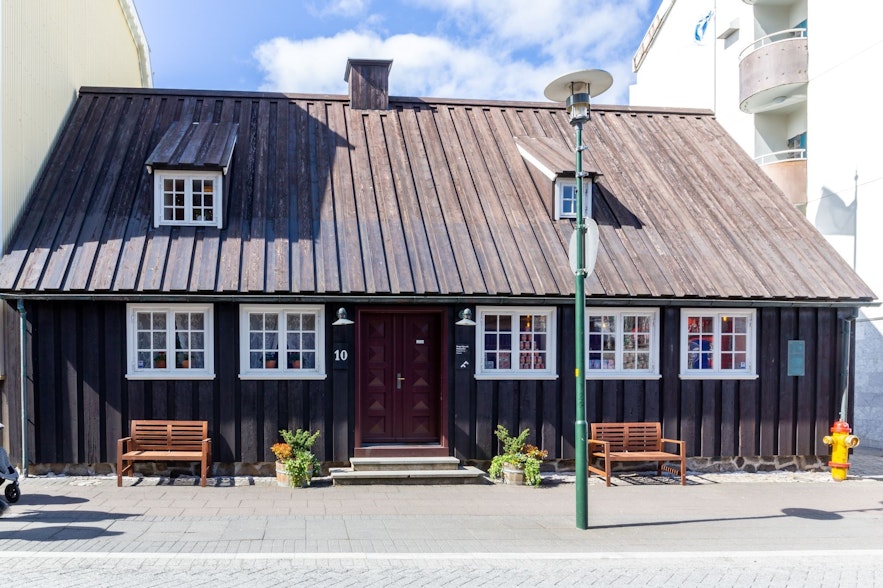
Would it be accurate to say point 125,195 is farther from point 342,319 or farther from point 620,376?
point 620,376

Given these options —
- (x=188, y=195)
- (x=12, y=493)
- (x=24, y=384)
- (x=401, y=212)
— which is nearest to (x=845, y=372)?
(x=401, y=212)

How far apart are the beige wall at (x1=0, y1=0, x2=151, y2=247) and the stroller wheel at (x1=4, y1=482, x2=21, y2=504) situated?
3.93 meters

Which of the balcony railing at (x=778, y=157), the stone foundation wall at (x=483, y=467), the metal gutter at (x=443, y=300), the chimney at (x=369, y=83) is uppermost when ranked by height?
the chimney at (x=369, y=83)

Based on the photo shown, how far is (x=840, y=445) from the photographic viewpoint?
12391mm

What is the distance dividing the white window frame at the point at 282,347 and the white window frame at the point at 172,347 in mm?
453

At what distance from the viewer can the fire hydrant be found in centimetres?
1234

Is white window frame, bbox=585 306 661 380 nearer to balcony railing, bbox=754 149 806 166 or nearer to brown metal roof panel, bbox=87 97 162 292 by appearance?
brown metal roof panel, bbox=87 97 162 292

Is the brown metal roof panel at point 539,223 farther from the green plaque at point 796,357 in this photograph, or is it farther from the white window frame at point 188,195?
the white window frame at point 188,195

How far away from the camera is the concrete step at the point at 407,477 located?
1141 centimetres

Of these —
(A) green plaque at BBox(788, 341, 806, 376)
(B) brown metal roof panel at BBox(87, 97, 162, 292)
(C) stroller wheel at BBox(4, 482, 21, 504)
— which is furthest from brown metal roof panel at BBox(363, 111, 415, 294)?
(A) green plaque at BBox(788, 341, 806, 376)

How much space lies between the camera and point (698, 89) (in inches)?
971

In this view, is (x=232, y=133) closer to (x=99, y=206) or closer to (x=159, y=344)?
(x=99, y=206)

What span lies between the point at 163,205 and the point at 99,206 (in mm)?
1043

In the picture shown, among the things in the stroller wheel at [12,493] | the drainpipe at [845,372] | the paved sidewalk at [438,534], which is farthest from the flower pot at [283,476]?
the drainpipe at [845,372]
